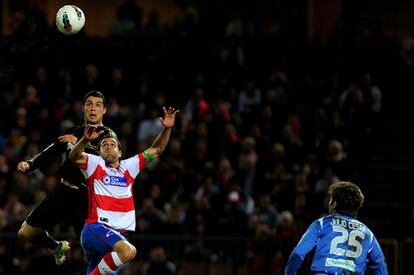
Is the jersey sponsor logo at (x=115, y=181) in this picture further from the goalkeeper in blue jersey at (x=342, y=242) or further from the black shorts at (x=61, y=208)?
the goalkeeper in blue jersey at (x=342, y=242)

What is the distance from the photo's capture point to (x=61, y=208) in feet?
47.1

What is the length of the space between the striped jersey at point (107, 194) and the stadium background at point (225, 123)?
577cm

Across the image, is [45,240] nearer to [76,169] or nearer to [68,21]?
[76,169]

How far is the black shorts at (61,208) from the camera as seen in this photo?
1427 centimetres

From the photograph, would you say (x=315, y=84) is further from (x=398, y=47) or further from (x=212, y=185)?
(x=212, y=185)

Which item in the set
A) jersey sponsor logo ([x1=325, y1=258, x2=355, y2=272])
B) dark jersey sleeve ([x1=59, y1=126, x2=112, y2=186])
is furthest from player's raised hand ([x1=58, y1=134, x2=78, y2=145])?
jersey sponsor logo ([x1=325, y1=258, x2=355, y2=272])

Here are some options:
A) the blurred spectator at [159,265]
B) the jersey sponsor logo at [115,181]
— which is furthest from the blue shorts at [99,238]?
the blurred spectator at [159,265]

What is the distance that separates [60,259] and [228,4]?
51.6 ft

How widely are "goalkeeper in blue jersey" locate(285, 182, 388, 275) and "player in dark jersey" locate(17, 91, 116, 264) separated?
115 inches

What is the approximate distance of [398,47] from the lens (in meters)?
24.1

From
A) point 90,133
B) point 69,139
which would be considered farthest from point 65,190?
point 90,133

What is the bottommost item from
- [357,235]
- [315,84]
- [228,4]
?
[357,235]

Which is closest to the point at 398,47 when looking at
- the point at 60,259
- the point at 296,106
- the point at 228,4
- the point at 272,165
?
the point at 296,106

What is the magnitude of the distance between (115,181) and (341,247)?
292cm
